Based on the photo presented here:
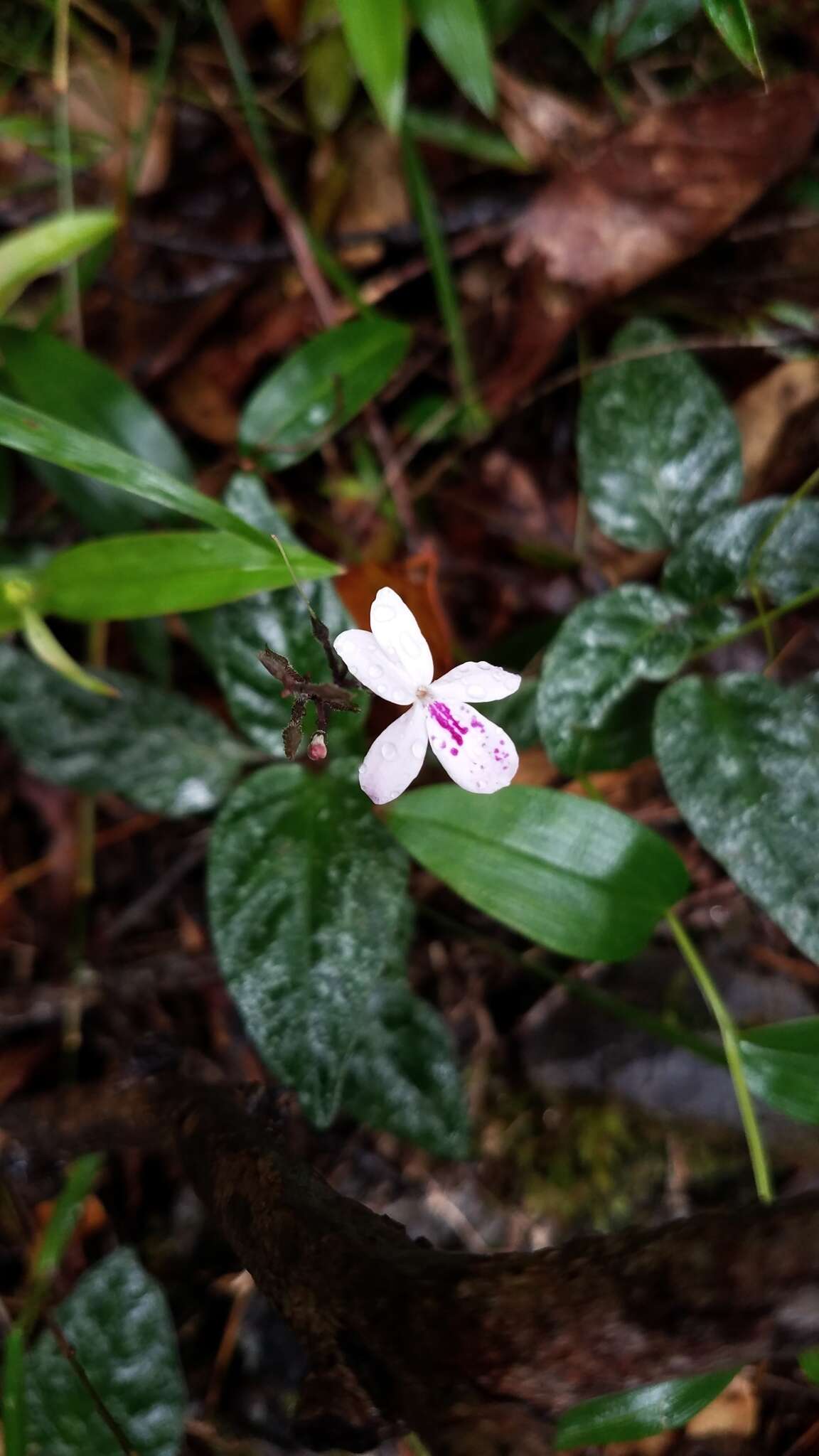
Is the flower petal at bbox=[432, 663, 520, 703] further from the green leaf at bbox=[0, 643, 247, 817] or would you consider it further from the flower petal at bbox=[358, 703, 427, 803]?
the green leaf at bbox=[0, 643, 247, 817]

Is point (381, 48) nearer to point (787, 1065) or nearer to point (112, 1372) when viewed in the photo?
point (787, 1065)

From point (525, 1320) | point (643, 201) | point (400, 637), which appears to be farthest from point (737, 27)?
point (525, 1320)

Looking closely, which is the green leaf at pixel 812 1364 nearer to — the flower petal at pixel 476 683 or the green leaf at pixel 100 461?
the flower petal at pixel 476 683

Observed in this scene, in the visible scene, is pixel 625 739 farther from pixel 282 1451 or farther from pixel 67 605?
pixel 282 1451

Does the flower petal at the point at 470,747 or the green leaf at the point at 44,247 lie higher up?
the green leaf at the point at 44,247

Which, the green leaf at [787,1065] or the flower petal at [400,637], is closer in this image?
the flower petal at [400,637]

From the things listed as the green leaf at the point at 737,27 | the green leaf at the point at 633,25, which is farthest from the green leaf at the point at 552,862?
the green leaf at the point at 633,25
